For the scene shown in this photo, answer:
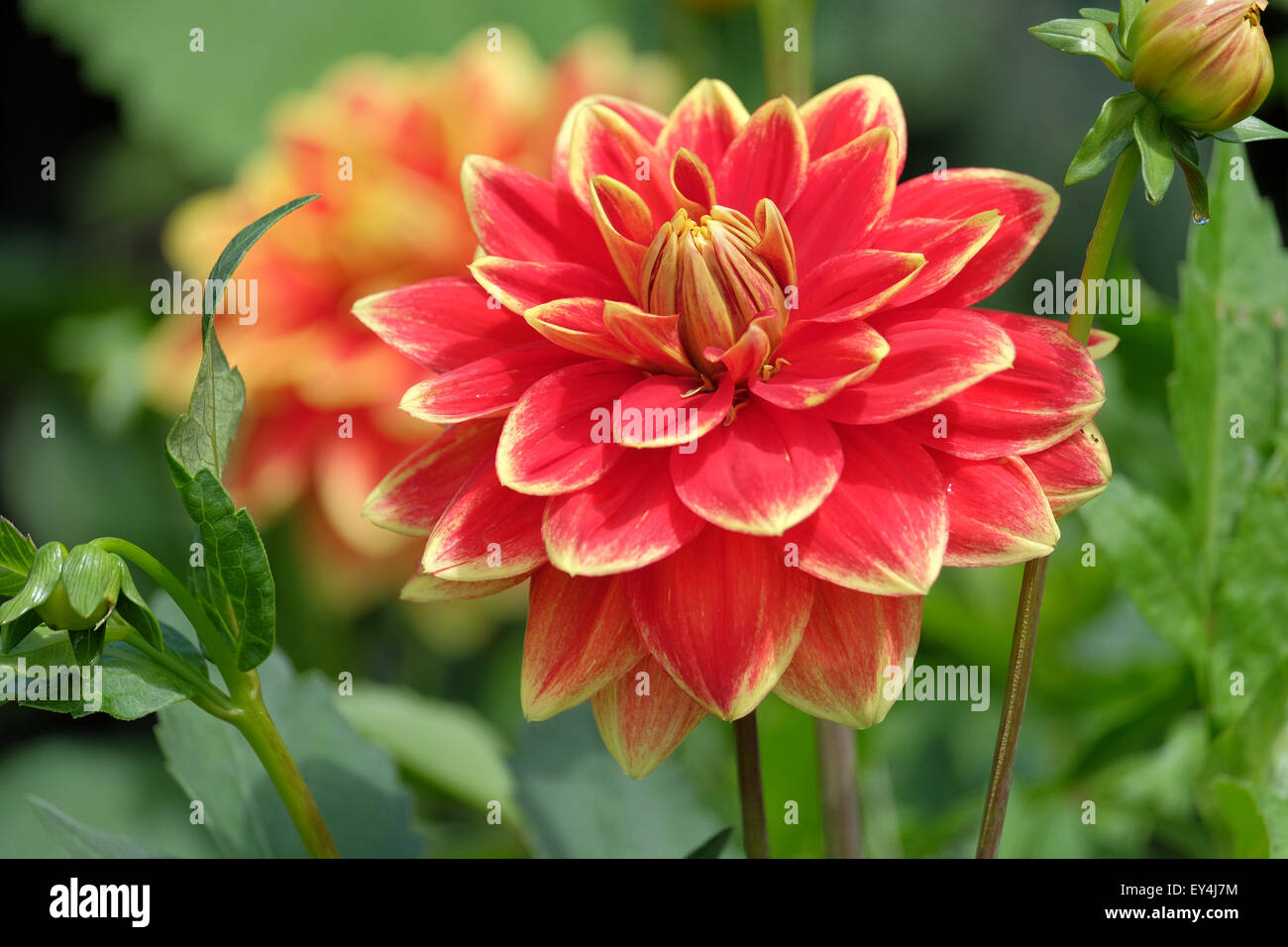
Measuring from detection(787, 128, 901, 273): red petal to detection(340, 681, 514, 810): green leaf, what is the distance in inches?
14.4

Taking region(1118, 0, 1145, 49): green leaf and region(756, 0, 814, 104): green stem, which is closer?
region(1118, 0, 1145, 49): green leaf

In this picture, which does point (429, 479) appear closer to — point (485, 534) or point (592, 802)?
point (485, 534)

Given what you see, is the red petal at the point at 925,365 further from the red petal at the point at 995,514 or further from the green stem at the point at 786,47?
the green stem at the point at 786,47

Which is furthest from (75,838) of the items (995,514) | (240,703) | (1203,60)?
(1203,60)

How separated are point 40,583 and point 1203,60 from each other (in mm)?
330

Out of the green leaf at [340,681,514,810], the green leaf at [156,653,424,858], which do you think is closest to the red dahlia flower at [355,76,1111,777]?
the green leaf at [156,653,424,858]

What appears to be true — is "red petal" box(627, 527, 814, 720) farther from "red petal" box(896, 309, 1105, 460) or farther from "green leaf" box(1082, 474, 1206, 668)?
"green leaf" box(1082, 474, 1206, 668)

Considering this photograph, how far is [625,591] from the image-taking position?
0.35 meters

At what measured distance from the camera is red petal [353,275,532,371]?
383 millimetres

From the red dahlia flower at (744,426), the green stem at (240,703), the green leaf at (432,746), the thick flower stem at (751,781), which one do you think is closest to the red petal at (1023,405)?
the red dahlia flower at (744,426)

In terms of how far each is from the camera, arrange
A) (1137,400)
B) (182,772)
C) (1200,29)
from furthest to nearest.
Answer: (1137,400)
(182,772)
(1200,29)
